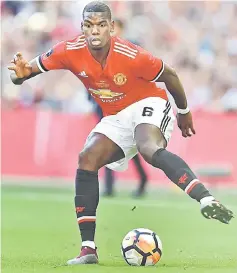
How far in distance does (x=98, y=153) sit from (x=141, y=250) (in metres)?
1.00

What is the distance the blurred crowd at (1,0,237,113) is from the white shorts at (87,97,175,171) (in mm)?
10611

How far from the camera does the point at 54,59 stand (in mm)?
7457

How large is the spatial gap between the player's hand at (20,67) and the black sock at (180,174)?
4.61ft

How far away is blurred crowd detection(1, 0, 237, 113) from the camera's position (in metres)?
18.5

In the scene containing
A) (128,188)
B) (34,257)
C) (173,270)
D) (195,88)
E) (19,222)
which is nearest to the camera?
(173,270)

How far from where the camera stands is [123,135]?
7602mm

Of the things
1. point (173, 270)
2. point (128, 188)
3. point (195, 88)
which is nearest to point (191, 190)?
point (173, 270)

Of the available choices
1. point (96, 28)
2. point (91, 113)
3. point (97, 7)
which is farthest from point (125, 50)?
point (91, 113)

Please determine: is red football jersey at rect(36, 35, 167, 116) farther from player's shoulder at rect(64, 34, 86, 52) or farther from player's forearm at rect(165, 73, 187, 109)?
player's forearm at rect(165, 73, 187, 109)

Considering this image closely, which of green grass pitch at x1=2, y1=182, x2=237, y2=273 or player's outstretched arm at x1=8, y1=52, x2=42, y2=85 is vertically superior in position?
player's outstretched arm at x1=8, y1=52, x2=42, y2=85

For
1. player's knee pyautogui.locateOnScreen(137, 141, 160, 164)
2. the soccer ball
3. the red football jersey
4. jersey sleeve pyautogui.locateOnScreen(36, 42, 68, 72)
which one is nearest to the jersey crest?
the red football jersey

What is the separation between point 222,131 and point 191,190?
9925mm

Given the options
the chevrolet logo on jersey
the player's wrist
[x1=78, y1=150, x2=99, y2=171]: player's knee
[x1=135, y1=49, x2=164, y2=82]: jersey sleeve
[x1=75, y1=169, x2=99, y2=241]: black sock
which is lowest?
[x1=75, y1=169, x2=99, y2=241]: black sock

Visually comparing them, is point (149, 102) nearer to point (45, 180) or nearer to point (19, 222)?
point (19, 222)
